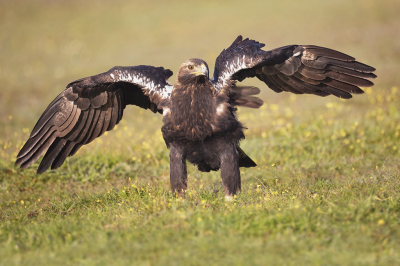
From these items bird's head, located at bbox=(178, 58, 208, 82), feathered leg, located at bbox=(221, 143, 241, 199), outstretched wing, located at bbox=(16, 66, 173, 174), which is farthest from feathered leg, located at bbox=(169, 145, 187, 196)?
bird's head, located at bbox=(178, 58, 208, 82)

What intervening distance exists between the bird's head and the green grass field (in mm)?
1562

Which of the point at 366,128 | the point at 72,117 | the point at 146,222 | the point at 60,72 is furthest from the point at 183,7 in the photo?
the point at 146,222

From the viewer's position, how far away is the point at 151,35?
910 inches

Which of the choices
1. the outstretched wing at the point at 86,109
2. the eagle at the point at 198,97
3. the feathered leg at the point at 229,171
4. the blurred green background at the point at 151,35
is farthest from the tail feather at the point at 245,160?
the blurred green background at the point at 151,35

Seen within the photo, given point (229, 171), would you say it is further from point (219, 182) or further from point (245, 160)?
point (219, 182)

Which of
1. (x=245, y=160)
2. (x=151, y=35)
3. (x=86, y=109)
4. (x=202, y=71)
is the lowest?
(x=245, y=160)

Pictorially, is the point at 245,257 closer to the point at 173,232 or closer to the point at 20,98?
the point at 173,232

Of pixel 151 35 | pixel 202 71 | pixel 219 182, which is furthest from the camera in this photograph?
pixel 151 35

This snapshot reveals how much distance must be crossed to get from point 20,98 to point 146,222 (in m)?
12.7

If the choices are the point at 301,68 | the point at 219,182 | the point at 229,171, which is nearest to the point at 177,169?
the point at 229,171

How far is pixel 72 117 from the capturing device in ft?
21.3

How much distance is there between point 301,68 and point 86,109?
333 cm

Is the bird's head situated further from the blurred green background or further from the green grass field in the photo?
the blurred green background

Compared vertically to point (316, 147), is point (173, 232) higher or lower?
lower
